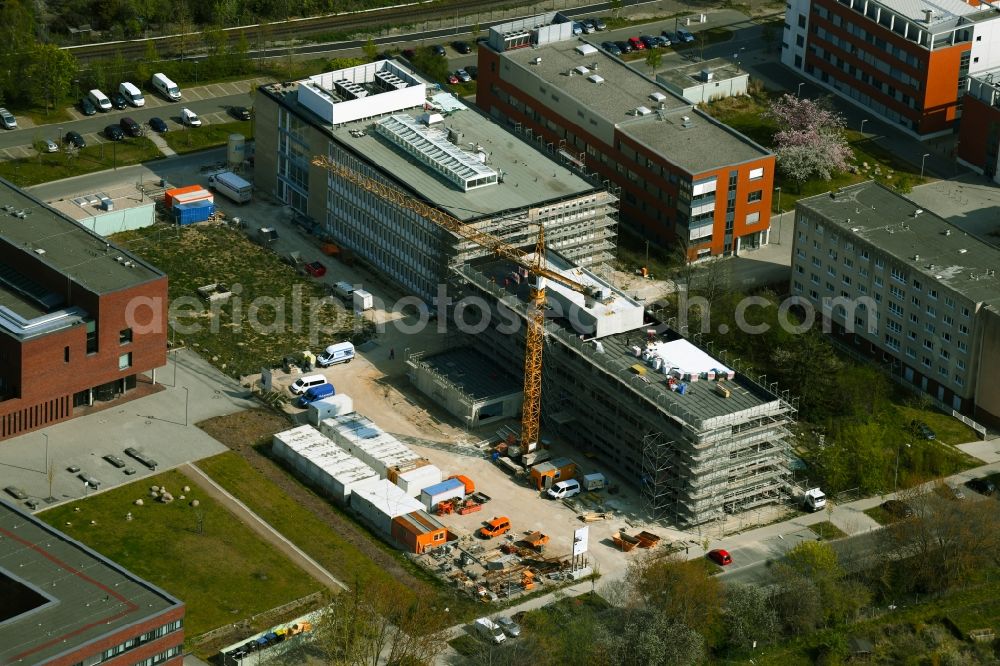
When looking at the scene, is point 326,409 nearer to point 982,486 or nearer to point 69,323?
point 69,323

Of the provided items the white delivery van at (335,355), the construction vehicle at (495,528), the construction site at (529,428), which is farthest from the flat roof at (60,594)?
the white delivery van at (335,355)

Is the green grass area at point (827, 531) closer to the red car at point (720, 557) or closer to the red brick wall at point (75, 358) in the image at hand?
the red car at point (720, 557)

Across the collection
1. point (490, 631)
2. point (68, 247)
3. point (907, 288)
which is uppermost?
point (68, 247)

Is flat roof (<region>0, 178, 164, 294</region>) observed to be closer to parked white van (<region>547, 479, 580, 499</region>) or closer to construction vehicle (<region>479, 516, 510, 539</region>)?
construction vehicle (<region>479, 516, 510, 539</region>)

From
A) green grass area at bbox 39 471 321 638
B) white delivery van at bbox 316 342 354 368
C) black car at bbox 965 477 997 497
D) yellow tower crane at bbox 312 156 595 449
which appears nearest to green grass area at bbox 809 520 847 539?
black car at bbox 965 477 997 497

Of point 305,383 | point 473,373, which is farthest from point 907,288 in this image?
point 305,383

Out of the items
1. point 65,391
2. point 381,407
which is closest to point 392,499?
point 381,407

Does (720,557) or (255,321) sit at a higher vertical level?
(255,321)
